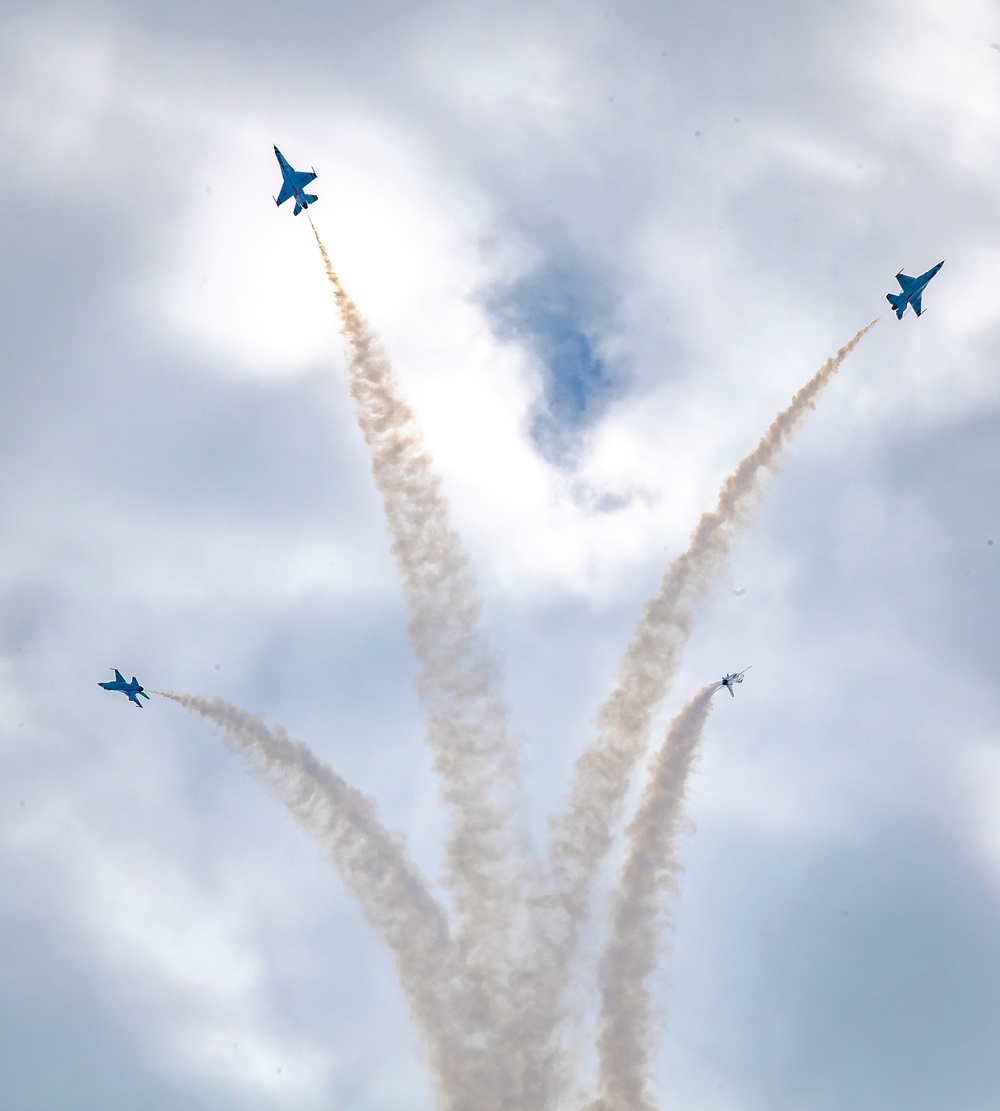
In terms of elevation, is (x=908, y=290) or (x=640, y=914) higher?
(x=908, y=290)

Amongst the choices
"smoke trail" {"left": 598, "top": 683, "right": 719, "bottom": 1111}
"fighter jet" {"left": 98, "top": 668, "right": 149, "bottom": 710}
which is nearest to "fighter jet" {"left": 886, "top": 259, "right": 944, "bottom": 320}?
"smoke trail" {"left": 598, "top": 683, "right": 719, "bottom": 1111}

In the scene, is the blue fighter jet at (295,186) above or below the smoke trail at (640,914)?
above

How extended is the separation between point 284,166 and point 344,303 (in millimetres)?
11054

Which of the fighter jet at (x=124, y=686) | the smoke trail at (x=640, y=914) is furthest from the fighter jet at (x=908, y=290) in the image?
the fighter jet at (x=124, y=686)

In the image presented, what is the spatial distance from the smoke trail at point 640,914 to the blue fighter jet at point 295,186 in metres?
49.8

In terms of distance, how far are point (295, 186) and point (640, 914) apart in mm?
63556

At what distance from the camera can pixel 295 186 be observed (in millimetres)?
85562

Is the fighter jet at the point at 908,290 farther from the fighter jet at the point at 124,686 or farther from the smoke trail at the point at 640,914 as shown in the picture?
the fighter jet at the point at 124,686

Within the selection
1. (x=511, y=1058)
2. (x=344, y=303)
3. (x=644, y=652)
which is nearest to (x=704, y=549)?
(x=644, y=652)

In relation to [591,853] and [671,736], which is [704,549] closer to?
[671,736]

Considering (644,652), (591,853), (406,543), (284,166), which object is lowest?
(591,853)

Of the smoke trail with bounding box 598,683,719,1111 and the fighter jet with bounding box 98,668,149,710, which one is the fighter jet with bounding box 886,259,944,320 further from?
the fighter jet with bounding box 98,668,149,710

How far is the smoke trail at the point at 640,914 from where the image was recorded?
8888 cm

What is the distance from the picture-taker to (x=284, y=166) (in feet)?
279
